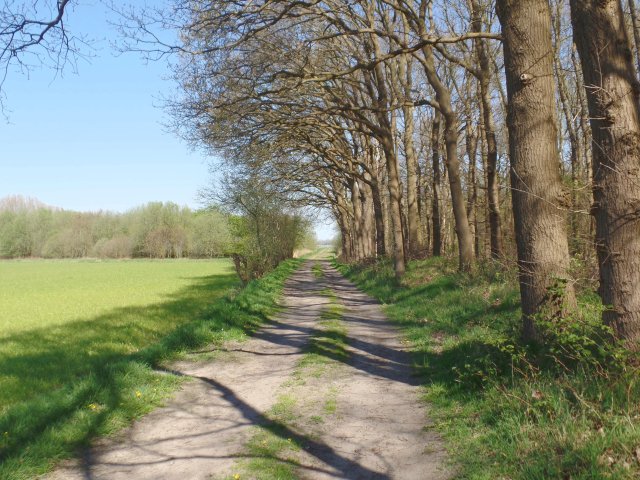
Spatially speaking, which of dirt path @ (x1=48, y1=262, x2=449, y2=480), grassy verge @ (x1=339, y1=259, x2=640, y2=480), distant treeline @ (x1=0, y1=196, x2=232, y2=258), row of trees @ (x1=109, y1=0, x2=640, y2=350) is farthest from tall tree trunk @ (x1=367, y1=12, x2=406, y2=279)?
distant treeline @ (x1=0, y1=196, x2=232, y2=258)

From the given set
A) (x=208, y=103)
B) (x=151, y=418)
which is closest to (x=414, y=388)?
(x=151, y=418)

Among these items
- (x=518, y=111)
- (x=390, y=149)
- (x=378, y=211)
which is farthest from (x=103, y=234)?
(x=518, y=111)

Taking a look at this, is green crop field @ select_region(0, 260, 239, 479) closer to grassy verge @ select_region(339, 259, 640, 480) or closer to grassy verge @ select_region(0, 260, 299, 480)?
grassy verge @ select_region(0, 260, 299, 480)

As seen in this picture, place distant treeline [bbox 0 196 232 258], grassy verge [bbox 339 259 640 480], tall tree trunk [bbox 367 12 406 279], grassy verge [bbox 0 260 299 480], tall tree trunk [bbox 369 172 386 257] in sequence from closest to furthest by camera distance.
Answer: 1. grassy verge [bbox 339 259 640 480]
2. grassy verge [bbox 0 260 299 480]
3. tall tree trunk [bbox 367 12 406 279]
4. tall tree trunk [bbox 369 172 386 257]
5. distant treeline [bbox 0 196 232 258]

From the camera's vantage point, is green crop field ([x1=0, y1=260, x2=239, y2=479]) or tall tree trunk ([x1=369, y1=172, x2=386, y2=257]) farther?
tall tree trunk ([x1=369, y1=172, x2=386, y2=257])

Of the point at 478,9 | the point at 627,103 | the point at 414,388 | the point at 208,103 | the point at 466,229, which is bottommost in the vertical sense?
the point at 414,388

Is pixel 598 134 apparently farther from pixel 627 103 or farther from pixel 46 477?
Result: pixel 46 477

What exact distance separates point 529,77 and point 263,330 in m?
8.13

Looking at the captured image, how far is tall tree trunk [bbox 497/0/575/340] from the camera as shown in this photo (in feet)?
19.1

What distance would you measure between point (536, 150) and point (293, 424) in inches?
165

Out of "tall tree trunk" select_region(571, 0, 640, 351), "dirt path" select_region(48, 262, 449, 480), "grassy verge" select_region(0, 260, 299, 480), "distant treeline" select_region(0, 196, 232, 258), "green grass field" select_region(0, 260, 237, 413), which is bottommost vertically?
"green grass field" select_region(0, 260, 237, 413)

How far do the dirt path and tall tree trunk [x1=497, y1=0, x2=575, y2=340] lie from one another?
2133mm

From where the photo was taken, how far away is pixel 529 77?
5781 mm

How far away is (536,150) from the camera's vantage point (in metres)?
5.88
